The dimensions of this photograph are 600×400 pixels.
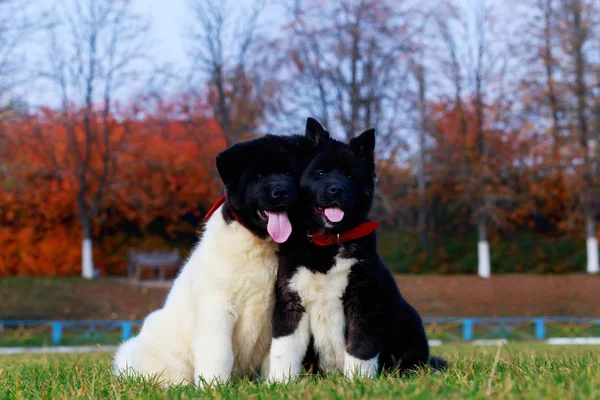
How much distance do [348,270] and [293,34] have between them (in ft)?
72.8

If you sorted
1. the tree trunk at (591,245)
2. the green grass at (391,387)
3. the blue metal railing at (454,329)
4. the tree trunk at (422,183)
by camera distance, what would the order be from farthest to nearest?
the tree trunk at (422,183) < the tree trunk at (591,245) < the blue metal railing at (454,329) < the green grass at (391,387)

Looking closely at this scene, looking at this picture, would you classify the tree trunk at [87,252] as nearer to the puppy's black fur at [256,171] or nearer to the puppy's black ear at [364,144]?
the puppy's black fur at [256,171]

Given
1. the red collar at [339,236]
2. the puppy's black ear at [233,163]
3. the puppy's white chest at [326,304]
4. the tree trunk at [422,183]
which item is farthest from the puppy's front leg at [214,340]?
the tree trunk at [422,183]

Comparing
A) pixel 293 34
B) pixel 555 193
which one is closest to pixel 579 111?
pixel 555 193

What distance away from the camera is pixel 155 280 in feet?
85.8

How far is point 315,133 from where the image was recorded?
4984 mm

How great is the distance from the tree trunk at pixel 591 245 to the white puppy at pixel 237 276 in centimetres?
2404

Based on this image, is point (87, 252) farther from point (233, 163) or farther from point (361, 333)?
point (361, 333)

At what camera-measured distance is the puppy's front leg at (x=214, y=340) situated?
457 cm

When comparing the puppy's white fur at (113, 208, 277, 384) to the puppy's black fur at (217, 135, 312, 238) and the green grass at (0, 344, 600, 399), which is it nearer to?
the puppy's black fur at (217, 135, 312, 238)

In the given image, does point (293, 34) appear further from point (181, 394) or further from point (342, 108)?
point (181, 394)

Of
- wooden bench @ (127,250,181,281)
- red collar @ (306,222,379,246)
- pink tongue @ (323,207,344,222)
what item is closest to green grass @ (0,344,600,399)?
red collar @ (306,222,379,246)

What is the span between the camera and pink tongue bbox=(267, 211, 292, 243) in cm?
467

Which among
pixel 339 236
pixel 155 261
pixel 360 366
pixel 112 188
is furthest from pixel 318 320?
pixel 112 188
